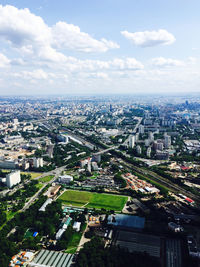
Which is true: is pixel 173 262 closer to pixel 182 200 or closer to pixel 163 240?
pixel 163 240

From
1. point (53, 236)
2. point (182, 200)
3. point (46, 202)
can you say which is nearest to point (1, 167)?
point (46, 202)

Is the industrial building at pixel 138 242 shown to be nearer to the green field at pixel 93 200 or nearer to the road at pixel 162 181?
the green field at pixel 93 200

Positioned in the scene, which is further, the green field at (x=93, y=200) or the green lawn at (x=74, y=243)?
A: the green field at (x=93, y=200)

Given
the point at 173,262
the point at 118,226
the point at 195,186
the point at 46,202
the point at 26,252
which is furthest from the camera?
the point at 195,186

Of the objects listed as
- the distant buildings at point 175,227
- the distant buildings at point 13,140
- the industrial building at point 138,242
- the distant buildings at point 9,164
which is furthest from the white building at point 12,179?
the distant buildings at point 13,140

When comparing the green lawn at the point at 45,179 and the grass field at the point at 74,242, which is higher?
the green lawn at the point at 45,179

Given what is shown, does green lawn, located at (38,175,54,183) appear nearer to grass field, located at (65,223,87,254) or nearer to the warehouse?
grass field, located at (65,223,87,254)

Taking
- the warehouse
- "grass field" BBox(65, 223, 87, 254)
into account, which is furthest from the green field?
→ "grass field" BBox(65, 223, 87, 254)

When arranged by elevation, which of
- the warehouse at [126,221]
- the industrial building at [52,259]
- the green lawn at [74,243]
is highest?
the warehouse at [126,221]

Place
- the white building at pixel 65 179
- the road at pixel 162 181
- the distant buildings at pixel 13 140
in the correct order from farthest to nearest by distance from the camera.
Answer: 1. the distant buildings at pixel 13 140
2. the white building at pixel 65 179
3. the road at pixel 162 181
